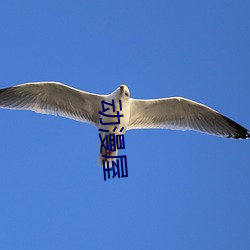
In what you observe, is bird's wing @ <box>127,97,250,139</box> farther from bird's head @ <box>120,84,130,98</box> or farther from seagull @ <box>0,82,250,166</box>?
bird's head @ <box>120,84,130,98</box>

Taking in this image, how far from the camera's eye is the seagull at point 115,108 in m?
7.25

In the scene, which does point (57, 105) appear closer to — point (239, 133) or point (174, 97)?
point (174, 97)

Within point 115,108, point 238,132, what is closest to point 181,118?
point 238,132

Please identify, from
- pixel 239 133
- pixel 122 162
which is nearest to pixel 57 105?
pixel 122 162

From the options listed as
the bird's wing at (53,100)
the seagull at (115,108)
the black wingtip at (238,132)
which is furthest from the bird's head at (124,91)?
the black wingtip at (238,132)

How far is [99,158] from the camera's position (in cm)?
732

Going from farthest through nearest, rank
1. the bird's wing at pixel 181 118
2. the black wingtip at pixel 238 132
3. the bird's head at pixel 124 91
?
1. the black wingtip at pixel 238 132
2. the bird's wing at pixel 181 118
3. the bird's head at pixel 124 91

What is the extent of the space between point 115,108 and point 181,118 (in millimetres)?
1284

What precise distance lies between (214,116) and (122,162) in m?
1.90

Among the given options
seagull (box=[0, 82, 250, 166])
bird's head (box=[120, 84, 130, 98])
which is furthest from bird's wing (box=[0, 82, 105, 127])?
bird's head (box=[120, 84, 130, 98])

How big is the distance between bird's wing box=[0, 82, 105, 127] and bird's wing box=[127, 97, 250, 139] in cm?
57

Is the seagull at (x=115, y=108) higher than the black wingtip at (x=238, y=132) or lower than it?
higher

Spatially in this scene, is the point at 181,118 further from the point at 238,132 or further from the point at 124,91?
the point at 124,91

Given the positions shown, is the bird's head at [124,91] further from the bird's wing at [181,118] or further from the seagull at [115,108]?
the bird's wing at [181,118]
